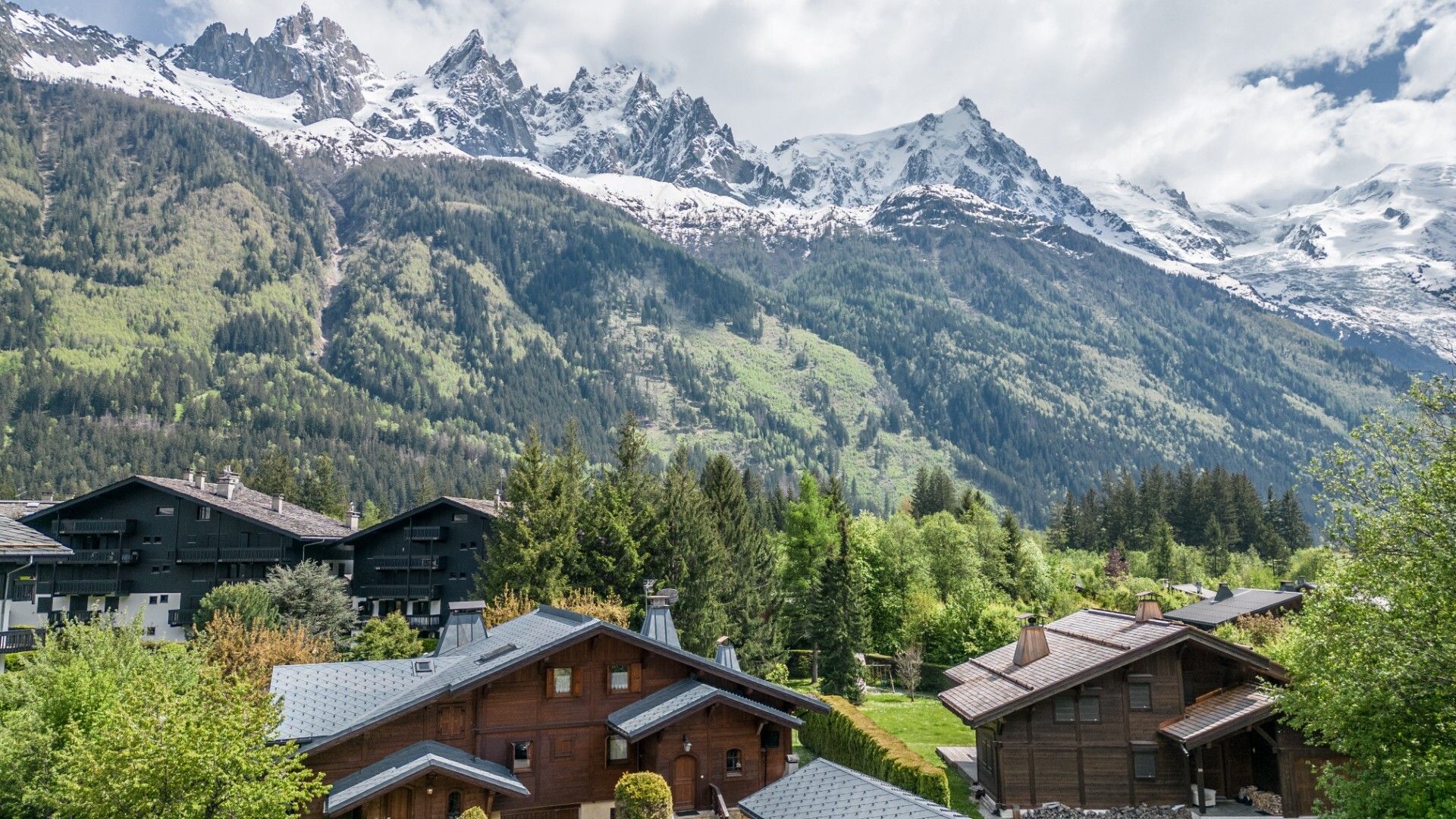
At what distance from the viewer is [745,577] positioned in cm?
6462

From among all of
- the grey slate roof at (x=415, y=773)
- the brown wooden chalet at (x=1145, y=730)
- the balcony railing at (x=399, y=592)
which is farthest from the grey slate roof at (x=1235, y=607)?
the balcony railing at (x=399, y=592)

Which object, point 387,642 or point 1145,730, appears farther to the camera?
point 387,642

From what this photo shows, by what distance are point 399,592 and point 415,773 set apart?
50099 millimetres

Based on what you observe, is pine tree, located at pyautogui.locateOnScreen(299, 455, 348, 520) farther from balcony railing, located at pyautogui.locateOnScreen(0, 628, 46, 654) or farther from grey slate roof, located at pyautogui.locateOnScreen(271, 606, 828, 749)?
grey slate roof, located at pyautogui.locateOnScreen(271, 606, 828, 749)

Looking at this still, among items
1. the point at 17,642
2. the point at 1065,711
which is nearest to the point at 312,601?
the point at 17,642

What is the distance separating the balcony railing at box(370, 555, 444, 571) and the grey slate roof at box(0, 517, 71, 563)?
38.8 metres

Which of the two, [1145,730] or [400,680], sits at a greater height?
[400,680]

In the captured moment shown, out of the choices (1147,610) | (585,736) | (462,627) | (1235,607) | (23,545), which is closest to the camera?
(585,736)

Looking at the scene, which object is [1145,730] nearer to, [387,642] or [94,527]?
[387,642]

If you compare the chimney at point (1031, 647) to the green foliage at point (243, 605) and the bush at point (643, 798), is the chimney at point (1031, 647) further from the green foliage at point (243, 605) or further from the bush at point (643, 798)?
the green foliage at point (243, 605)

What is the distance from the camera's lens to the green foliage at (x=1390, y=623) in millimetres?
23719

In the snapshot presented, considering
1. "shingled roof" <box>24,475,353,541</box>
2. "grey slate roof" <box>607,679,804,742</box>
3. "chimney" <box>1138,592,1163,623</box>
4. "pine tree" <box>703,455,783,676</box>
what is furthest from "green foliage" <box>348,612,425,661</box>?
"chimney" <box>1138,592,1163,623</box>

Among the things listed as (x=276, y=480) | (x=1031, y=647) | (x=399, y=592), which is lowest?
(x=1031, y=647)

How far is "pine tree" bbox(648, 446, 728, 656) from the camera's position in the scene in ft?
176
